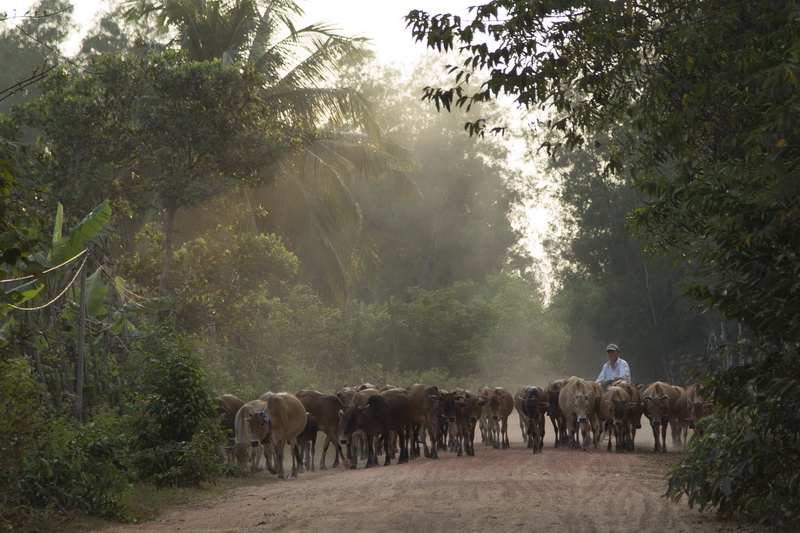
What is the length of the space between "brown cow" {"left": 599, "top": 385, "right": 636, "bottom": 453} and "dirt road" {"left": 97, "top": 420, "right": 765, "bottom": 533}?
3200 mm

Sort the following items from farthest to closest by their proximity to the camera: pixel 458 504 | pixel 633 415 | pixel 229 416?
pixel 633 415
pixel 229 416
pixel 458 504

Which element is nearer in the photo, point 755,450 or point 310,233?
point 755,450

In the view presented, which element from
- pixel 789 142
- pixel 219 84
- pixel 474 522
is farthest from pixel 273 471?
pixel 789 142

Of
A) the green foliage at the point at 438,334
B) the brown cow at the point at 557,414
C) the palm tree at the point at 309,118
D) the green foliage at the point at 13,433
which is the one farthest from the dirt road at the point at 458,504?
the green foliage at the point at 438,334

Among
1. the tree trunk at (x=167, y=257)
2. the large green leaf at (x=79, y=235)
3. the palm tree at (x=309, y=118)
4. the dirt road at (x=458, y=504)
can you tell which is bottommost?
the dirt road at (x=458, y=504)

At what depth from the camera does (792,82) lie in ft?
20.0

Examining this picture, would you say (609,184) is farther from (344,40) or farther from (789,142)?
(789,142)

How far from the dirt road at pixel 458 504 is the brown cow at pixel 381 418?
1.14 metres

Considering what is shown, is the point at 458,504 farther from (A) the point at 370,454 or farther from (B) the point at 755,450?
(A) the point at 370,454

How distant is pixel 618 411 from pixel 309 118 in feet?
42.6

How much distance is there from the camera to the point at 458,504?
9.80m

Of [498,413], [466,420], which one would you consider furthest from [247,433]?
[498,413]

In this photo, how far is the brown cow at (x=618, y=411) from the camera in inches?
709

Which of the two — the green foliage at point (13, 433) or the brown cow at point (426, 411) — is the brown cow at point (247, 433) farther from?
the green foliage at point (13, 433)
